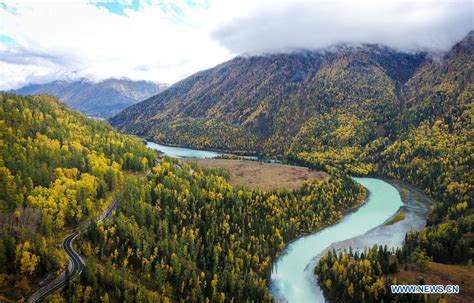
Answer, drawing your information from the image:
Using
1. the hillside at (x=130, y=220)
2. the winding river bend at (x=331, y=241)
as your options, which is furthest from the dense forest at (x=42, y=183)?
the winding river bend at (x=331, y=241)

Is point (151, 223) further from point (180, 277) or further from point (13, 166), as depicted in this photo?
point (13, 166)

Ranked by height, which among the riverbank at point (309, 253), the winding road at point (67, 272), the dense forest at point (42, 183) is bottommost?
the riverbank at point (309, 253)

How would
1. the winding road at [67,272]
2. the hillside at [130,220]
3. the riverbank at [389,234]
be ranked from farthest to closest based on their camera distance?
the riverbank at [389,234]
the hillside at [130,220]
the winding road at [67,272]

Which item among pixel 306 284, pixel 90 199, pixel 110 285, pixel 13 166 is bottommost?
pixel 306 284

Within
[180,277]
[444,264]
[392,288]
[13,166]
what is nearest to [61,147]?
[13,166]

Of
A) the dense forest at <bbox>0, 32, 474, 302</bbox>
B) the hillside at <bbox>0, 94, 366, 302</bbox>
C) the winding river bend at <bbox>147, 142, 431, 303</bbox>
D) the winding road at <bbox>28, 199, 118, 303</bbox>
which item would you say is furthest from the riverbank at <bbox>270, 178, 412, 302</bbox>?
the winding road at <bbox>28, 199, 118, 303</bbox>

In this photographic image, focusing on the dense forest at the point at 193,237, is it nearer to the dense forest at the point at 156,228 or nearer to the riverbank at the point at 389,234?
the dense forest at the point at 156,228
